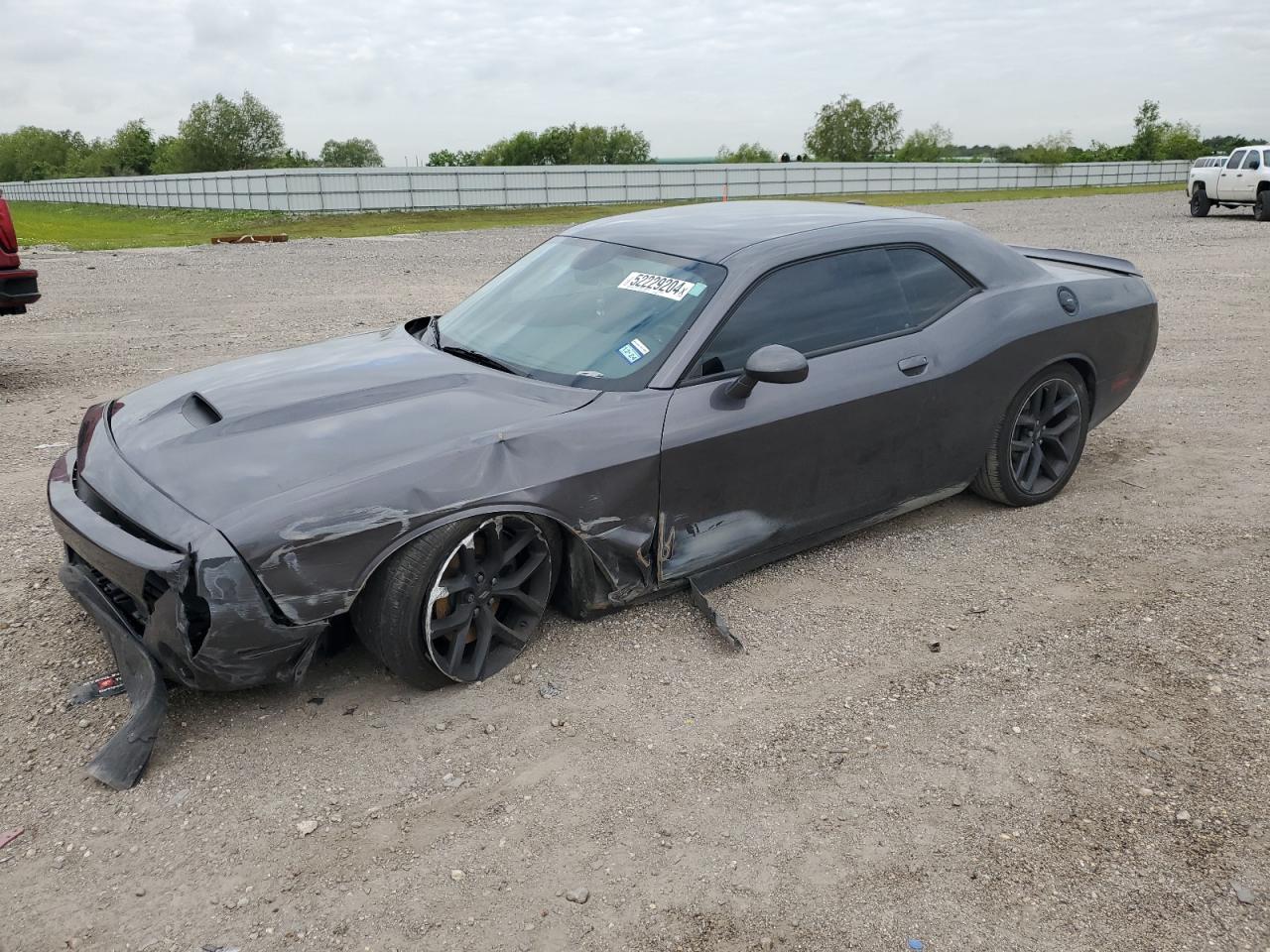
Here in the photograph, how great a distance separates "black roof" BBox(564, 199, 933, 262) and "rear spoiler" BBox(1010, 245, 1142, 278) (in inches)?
47.4

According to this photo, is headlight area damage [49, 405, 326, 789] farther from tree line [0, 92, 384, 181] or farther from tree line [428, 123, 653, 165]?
tree line [428, 123, 653, 165]

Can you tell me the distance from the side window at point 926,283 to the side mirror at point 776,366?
1049 mm

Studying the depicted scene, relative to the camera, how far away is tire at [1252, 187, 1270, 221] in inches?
888

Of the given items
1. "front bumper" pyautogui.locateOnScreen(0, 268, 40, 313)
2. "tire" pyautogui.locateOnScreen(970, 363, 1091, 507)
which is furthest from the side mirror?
"front bumper" pyautogui.locateOnScreen(0, 268, 40, 313)

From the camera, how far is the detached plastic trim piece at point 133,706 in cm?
292

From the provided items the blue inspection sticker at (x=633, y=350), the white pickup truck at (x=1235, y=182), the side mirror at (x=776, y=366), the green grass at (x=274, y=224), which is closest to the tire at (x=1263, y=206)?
the white pickup truck at (x=1235, y=182)

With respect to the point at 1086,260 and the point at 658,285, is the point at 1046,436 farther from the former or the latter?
the point at 658,285

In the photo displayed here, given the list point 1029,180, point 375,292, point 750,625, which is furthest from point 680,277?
point 1029,180

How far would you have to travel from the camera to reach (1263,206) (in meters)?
22.7

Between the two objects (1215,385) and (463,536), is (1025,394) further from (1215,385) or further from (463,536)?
(1215,385)

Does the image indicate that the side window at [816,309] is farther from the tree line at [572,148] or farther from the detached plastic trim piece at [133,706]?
the tree line at [572,148]

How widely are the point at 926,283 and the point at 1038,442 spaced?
43.5 inches

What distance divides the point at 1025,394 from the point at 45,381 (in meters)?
7.20

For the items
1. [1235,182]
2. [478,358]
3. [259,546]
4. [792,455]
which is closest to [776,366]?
[792,455]
